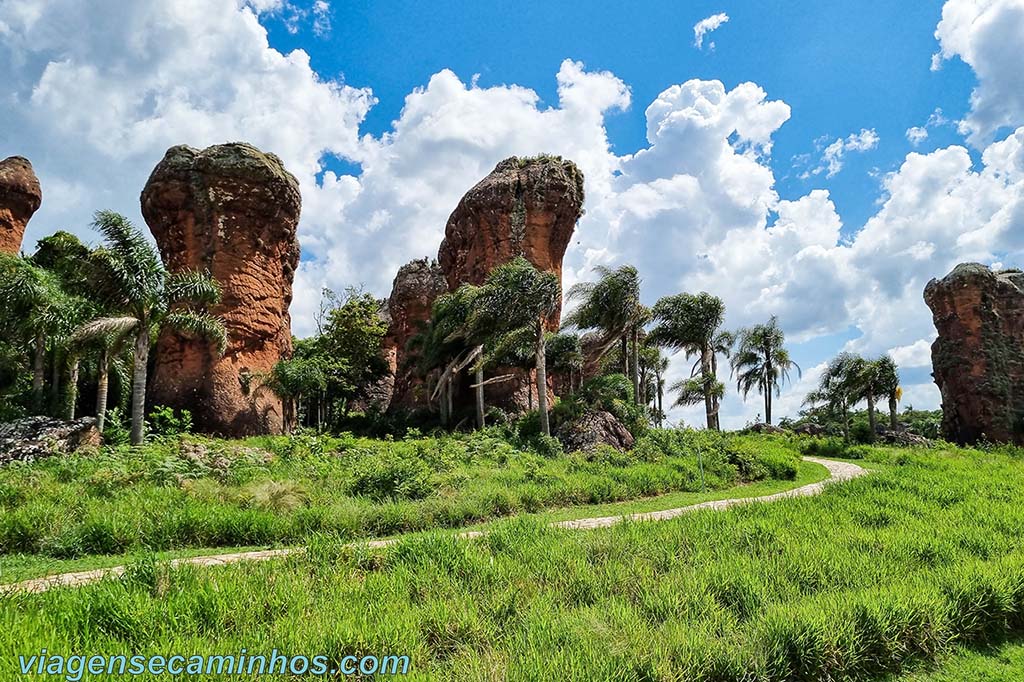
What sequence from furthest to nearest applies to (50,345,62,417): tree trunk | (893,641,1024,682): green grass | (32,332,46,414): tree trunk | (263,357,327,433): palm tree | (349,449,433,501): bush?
(263,357,327,433): palm tree → (50,345,62,417): tree trunk → (32,332,46,414): tree trunk → (349,449,433,501): bush → (893,641,1024,682): green grass

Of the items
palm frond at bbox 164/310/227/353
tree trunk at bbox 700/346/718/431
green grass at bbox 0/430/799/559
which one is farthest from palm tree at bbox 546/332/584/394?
palm frond at bbox 164/310/227/353

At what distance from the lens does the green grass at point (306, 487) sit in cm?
734

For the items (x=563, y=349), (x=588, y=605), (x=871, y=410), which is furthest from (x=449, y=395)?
(x=871, y=410)

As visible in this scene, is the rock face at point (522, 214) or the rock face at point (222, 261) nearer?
the rock face at point (222, 261)

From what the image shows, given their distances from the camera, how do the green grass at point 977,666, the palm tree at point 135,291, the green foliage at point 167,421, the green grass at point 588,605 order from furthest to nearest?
1. the green foliage at point 167,421
2. the palm tree at point 135,291
3. the green grass at point 977,666
4. the green grass at point 588,605

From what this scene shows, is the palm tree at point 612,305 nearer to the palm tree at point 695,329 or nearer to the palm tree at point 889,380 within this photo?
the palm tree at point 695,329

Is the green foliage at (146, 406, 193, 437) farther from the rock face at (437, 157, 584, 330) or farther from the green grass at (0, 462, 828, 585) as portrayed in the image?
the rock face at (437, 157, 584, 330)

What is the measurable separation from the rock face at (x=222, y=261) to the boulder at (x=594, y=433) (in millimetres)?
13703

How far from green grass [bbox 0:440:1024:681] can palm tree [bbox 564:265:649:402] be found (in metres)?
15.6

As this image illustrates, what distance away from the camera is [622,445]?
1833 centimetres

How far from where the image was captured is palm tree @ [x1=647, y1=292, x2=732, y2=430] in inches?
1121

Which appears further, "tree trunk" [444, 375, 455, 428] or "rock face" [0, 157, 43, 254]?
"rock face" [0, 157, 43, 254]

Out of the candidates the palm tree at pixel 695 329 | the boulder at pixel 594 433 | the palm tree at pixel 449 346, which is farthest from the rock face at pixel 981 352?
the palm tree at pixel 449 346

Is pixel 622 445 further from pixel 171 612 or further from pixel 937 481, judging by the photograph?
pixel 171 612
